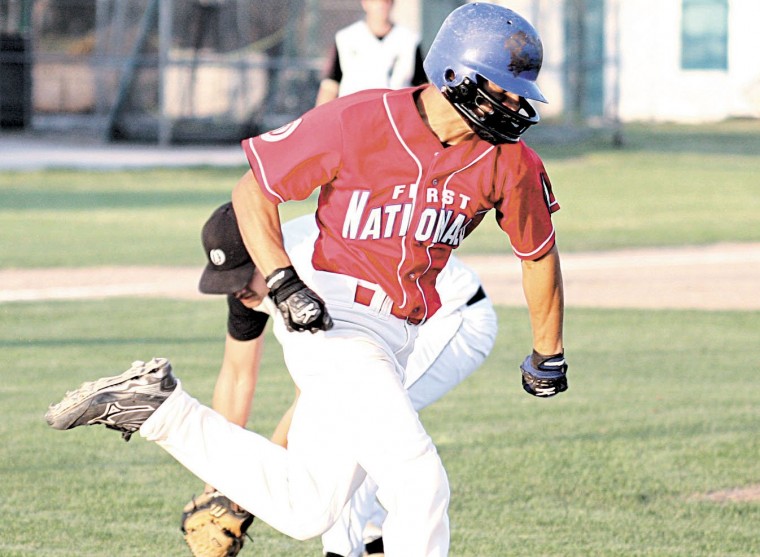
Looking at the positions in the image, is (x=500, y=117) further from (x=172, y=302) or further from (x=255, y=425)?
(x=172, y=302)

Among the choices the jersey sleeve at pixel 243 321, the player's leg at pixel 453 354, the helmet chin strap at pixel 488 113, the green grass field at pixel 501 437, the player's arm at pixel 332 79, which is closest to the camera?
the helmet chin strap at pixel 488 113

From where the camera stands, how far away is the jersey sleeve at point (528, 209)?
420cm

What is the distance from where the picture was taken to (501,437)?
6797 millimetres

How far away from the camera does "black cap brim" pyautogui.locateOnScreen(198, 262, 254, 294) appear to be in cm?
450

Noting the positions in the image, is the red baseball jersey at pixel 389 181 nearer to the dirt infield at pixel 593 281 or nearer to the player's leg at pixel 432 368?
Answer: the player's leg at pixel 432 368

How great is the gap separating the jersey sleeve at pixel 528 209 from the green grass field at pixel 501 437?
4.10 ft

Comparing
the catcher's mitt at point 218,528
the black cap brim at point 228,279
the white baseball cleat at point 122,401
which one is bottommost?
the catcher's mitt at point 218,528

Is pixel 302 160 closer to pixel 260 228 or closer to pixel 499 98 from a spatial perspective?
pixel 260 228

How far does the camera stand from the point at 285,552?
5.10 meters

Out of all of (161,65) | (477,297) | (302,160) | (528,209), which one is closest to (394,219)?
(302,160)

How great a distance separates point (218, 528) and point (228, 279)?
2.65 ft

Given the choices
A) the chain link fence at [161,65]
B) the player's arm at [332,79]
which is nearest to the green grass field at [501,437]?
the player's arm at [332,79]

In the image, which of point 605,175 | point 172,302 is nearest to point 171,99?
point 605,175

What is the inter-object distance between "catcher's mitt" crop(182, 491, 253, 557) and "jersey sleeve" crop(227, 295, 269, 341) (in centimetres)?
69
